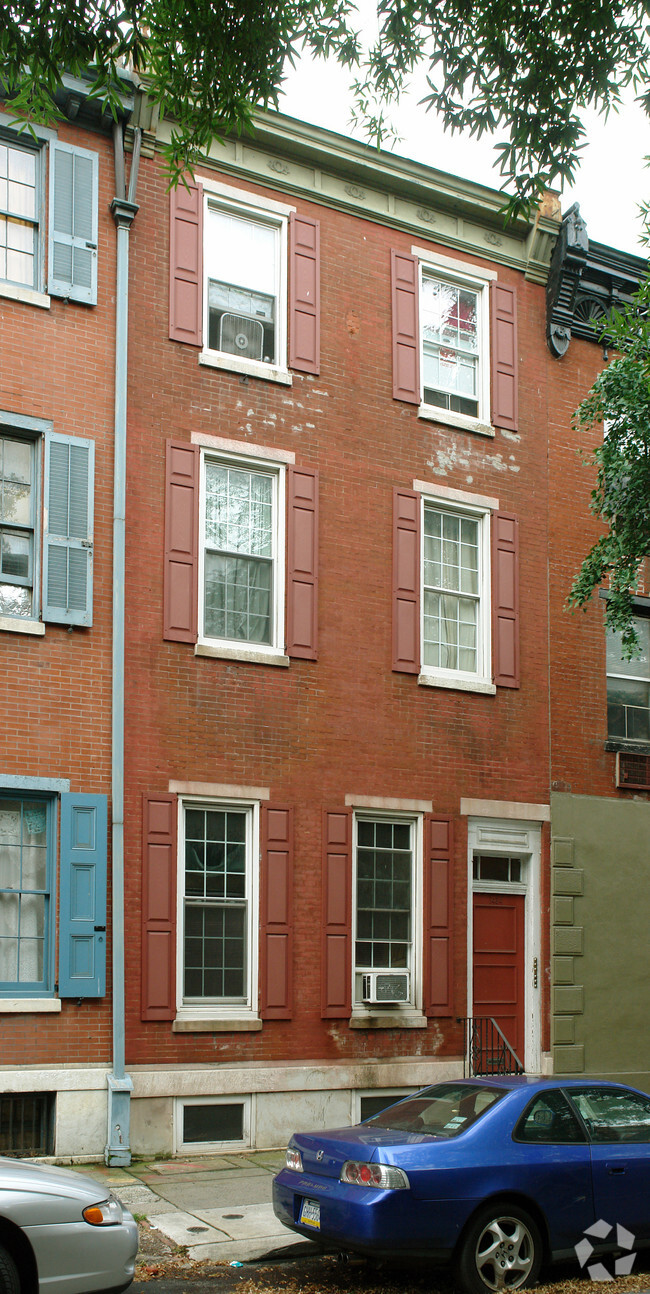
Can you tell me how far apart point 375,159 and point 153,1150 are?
11.6 meters

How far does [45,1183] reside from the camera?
719cm

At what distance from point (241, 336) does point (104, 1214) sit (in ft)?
33.9

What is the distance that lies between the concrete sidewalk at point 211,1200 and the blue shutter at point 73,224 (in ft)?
28.4

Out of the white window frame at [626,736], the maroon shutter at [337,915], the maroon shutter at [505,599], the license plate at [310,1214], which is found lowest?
the license plate at [310,1214]

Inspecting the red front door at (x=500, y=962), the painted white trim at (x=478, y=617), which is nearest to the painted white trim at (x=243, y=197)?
the painted white trim at (x=478, y=617)

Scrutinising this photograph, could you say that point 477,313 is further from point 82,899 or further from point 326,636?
point 82,899

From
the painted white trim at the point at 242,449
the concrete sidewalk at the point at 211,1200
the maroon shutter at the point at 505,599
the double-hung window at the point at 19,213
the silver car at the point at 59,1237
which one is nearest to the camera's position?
the silver car at the point at 59,1237

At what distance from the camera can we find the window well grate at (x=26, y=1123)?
39.5 ft

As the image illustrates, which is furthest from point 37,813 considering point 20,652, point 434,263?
point 434,263

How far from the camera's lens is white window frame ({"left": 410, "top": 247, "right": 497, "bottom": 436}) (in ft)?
54.1

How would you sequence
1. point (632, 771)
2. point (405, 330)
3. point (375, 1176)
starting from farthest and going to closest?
point (632, 771) < point (405, 330) < point (375, 1176)

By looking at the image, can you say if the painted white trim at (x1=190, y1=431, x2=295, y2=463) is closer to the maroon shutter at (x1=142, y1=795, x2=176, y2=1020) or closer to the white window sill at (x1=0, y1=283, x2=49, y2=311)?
the white window sill at (x1=0, y1=283, x2=49, y2=311)

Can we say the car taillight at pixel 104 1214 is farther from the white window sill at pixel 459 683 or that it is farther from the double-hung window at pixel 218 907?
the white window sill at pixel 459 683

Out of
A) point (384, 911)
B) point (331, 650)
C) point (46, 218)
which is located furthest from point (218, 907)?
point (46, 218)
